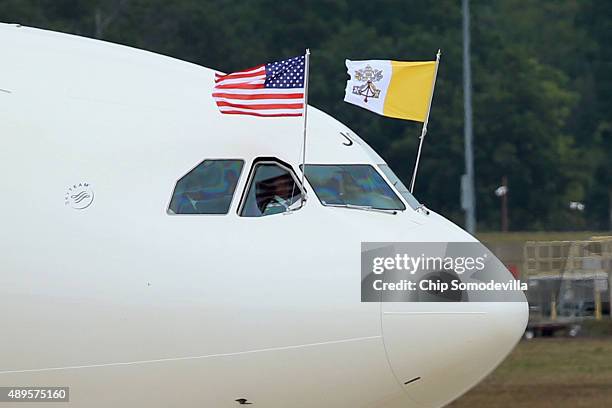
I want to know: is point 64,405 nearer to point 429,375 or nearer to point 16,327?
point 16,327

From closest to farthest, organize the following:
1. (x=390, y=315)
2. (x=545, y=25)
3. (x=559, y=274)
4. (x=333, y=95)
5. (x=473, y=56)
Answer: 1. (x=390, y=315)
2. (x=559, y=274)
3. (x=333, y=95)
4. (x=473, y=56)
5. (x=545, y=25)

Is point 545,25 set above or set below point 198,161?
above

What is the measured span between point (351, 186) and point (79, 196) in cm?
258

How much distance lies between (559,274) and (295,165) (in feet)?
58.5

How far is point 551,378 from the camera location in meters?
23.1

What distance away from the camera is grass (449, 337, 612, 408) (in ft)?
68.5

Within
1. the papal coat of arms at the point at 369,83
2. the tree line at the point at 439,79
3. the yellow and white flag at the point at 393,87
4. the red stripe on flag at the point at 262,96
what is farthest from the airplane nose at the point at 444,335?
the tree line at the point at 439,79

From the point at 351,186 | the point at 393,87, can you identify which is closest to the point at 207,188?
the point at 351,186

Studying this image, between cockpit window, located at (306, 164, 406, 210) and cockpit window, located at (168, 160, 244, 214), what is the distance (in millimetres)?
745

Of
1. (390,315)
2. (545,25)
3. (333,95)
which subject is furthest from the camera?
(545,25)

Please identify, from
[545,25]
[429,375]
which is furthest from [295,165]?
[545,25]

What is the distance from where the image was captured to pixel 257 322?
13391 millimetres

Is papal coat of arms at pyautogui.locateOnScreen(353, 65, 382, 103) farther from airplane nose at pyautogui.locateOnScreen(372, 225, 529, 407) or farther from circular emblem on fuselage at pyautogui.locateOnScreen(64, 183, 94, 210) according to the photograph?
circular emblem on fuselage at pyautogui.locateOnScreen(64, 183, 94, 210)

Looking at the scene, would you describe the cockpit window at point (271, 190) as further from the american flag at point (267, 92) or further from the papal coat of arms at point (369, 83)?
the papal coat of arms at point (369, 83)
